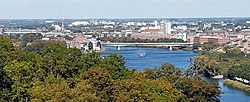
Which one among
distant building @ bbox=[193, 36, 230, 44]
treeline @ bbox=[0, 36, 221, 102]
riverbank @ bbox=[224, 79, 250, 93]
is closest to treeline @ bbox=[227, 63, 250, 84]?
riverbank @ bbox=[224, 79, 250, 93]

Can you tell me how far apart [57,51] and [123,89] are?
398cm

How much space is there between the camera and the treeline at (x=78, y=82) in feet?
31.2

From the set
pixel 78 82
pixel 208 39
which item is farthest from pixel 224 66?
pixel 208 39

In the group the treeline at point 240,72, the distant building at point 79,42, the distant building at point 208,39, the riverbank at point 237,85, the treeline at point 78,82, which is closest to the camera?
the treeline at point 78,82

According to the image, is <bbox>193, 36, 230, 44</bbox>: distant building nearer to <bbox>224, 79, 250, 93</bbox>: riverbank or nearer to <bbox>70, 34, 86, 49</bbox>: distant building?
<bbox>70, 34, 86, 49</bbox>: distant building

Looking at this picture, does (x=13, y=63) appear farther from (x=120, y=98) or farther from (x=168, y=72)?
(x=168, y=72)

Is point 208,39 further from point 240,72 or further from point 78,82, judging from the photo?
point 78,82

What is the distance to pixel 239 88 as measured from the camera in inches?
869

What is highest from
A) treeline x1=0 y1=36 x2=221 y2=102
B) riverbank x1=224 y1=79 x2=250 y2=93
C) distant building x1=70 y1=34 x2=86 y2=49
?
treeline x1=0 y1=36 x2=221 y2=102

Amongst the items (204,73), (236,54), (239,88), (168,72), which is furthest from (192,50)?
(168,72)

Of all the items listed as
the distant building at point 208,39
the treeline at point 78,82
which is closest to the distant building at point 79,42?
the distant building at point 208,39

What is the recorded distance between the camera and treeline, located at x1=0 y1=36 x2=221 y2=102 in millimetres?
9500

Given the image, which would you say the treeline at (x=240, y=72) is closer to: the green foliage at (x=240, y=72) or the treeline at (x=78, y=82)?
the green foliage at (x=240, y=72)

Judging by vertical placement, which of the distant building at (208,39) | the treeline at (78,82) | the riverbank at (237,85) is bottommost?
the distant building at (208,39)
